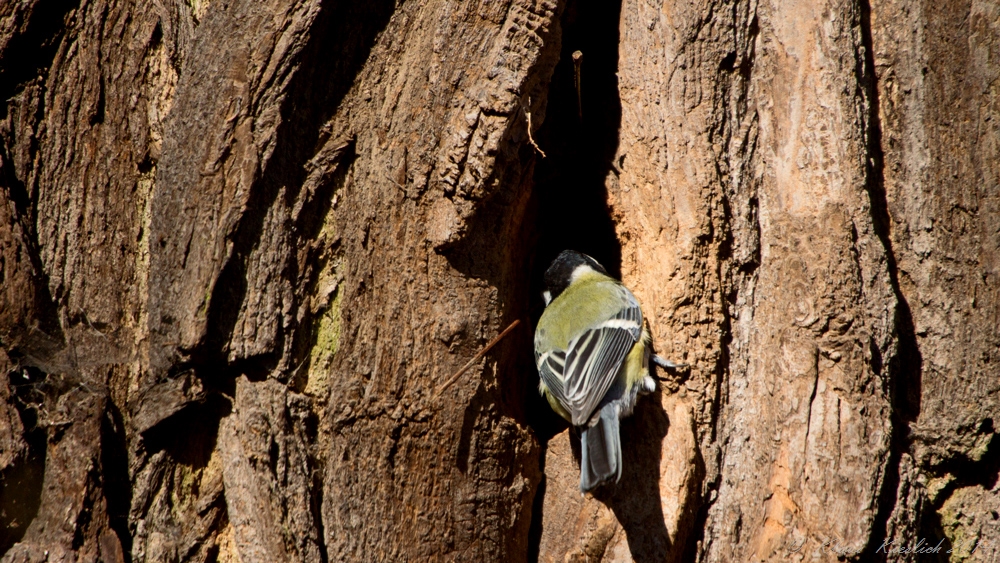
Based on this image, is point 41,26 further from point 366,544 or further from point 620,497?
point 620,497

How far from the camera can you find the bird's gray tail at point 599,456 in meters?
2.40

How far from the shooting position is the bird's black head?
3396mm

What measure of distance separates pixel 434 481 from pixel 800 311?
4.82 ft

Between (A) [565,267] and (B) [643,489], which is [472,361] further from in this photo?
(A) [565,267]

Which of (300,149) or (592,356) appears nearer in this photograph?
(300,149)

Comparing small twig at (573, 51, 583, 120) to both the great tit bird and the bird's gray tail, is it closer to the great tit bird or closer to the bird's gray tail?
the great tit bird

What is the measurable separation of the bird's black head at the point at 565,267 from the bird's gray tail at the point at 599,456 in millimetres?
1030

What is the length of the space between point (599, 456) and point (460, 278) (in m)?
0.81

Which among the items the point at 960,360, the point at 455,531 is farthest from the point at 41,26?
the point at 960,360

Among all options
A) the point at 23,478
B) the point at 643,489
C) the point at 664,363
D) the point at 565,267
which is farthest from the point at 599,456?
the point at 23,478

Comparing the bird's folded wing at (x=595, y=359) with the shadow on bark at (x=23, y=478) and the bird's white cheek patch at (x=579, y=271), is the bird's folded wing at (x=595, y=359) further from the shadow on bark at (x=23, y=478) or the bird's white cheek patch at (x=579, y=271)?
the shadow on bark at (x=23, y=478)

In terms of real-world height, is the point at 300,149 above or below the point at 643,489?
above

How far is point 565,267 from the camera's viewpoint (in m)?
3.41

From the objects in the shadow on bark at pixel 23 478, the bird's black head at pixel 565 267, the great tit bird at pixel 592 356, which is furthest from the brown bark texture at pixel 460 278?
the bird's black head at pixel 565 267
